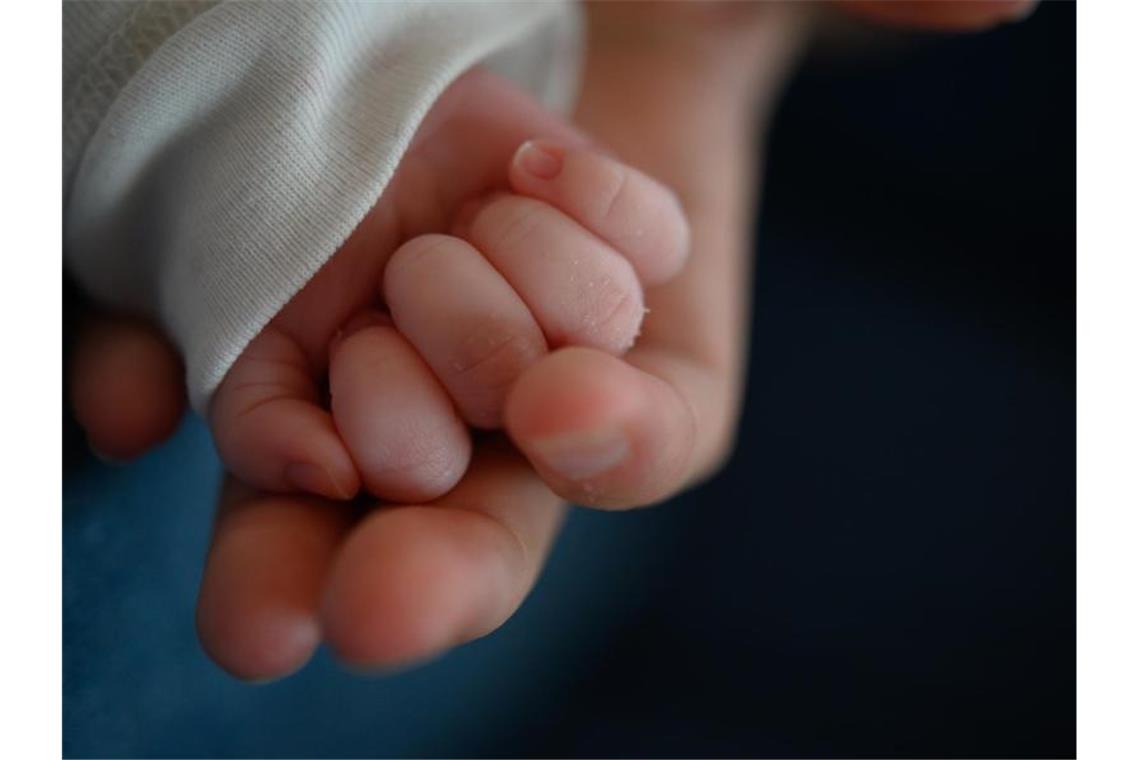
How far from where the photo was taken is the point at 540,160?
1.38 feet

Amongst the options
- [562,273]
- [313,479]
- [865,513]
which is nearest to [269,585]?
[313,479]

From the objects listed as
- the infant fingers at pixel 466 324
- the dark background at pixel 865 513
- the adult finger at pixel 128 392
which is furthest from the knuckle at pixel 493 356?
the dark background at pixel 865 513

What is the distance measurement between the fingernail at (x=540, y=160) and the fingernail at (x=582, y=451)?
→ 0.12 meters

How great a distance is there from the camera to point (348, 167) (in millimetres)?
404

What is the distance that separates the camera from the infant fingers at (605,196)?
41 cm

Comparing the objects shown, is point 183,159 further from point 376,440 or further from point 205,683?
Answer: point 205,683

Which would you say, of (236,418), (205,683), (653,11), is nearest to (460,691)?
(205,683)

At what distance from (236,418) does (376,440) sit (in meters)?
0.06

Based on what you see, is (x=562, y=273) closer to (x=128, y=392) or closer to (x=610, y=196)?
(x=610, y=196)

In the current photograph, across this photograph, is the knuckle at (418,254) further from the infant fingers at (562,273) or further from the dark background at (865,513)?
the dark background at (865,513)

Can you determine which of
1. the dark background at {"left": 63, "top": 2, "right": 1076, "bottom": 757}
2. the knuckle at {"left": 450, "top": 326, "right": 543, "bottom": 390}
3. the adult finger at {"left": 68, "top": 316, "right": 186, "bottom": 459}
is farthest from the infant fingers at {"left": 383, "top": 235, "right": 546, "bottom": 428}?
the dark background at {"left": 63, "top": 2, "right": 1076, "bottom": 757}

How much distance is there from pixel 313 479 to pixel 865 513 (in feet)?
1.92

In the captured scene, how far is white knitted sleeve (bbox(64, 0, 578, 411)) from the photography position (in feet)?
1.31

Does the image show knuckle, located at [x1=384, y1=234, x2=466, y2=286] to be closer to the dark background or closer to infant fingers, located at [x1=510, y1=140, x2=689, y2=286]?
infant fingers, located at [x1=510, y1=140, x2=689, y2=286]
